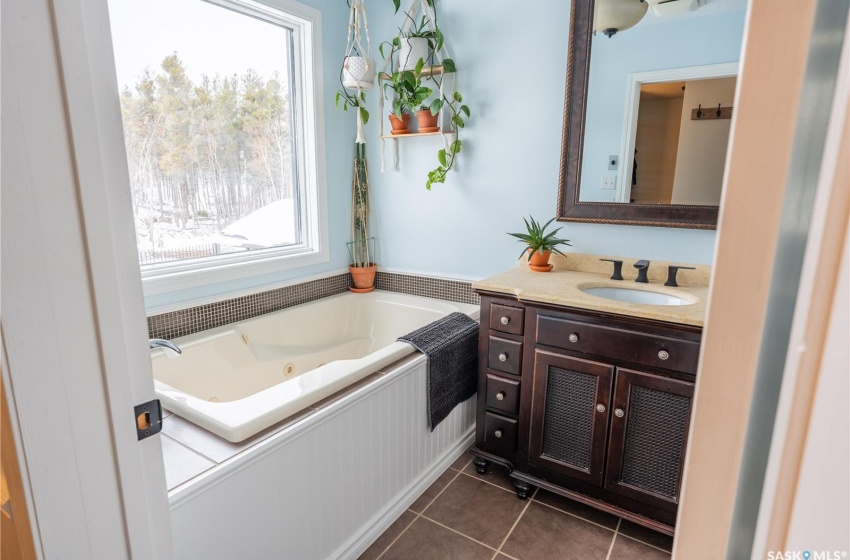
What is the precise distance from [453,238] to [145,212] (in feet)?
5.05

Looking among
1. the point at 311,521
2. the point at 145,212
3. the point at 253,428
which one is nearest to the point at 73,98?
the point at 253,428

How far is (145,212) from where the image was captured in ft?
6.64

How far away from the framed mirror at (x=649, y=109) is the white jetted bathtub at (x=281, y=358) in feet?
3.12

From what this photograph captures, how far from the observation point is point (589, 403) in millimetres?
1802

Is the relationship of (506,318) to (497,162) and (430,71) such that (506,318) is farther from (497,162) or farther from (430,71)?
(430,71)

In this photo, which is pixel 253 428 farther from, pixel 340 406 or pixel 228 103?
pixel 228 103

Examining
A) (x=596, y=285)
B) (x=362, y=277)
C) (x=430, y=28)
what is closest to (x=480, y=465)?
(x=596, y=285)

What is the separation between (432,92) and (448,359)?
1479 millimetres

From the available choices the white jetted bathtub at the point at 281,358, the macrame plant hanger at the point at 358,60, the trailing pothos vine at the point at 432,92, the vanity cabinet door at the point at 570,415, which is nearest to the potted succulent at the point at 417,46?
the trailing pothos vine at the point at 432,92

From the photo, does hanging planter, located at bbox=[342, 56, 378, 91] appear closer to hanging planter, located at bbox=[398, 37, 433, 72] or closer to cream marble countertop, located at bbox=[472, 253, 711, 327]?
hanging planter, located at bbox=[398, 37, 433, 72]

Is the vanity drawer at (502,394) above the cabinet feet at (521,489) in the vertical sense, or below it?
above

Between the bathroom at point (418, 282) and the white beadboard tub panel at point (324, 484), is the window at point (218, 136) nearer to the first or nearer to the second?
the bathroom at point (418, 282)

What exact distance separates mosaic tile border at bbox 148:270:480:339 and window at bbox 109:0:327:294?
0.44ft

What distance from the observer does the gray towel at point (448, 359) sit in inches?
80.2
